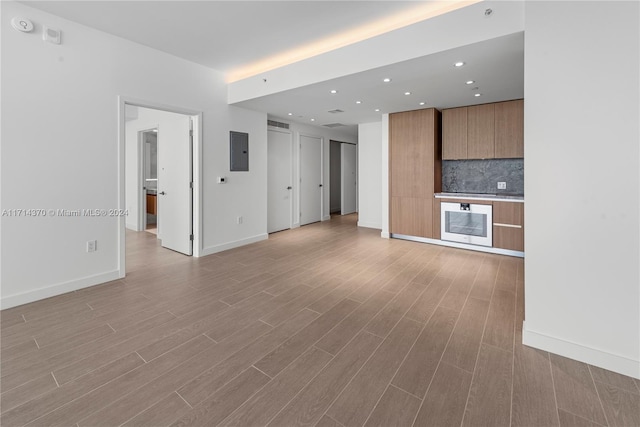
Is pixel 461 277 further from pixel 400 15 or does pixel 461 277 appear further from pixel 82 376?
pixel 82 376

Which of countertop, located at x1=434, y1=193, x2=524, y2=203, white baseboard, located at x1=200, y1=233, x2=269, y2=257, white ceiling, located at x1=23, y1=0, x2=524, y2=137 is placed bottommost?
white baseboard, located at x1=200, y1=233, x2=269, y2=257

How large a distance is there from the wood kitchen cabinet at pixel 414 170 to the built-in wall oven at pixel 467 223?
252 millimetres

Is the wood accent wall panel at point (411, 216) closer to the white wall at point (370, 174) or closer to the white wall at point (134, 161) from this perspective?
the white wall at point (370, 174)

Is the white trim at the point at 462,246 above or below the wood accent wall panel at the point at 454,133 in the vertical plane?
below

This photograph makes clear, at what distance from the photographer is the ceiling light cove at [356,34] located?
9.22 ft

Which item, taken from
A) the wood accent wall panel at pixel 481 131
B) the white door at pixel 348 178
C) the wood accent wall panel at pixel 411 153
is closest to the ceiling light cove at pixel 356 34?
the wood accent wall panel at pixel 411 153

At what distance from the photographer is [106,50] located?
3.31m

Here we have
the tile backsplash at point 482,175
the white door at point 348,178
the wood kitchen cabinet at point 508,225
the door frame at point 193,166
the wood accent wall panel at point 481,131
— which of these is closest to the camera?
the door frame at point 193,166

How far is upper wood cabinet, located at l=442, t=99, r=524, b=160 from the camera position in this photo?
4.57 meters

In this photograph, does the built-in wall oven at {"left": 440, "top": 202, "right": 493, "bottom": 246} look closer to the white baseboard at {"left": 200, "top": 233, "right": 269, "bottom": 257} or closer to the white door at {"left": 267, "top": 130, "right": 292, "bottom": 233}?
the white baseboard at {"left": 200, "top": 233, "right": 269, "bottom": 257}

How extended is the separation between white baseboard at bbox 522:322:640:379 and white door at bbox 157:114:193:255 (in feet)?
14.2

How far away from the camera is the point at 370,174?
22.6 ft

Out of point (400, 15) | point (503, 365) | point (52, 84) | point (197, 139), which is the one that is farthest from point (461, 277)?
point (52, 84)

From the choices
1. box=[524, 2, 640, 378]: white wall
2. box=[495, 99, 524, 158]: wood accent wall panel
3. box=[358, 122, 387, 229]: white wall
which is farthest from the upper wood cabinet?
box=[524, 2, 640, 378]: white wall
